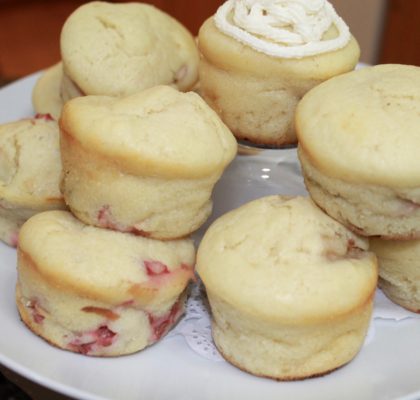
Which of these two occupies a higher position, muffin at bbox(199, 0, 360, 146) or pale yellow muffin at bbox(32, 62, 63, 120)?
muffin at bbox(199, 0, 360, 146)

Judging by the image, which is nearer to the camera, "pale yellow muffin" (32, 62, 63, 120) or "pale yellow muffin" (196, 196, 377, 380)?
A: "pale yellow muffin" (196, 196, 377, 380)

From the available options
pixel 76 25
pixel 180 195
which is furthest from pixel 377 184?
pixel 76 25

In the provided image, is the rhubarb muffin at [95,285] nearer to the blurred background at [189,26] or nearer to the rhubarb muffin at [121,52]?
the rhubarb muffin at [121,52]

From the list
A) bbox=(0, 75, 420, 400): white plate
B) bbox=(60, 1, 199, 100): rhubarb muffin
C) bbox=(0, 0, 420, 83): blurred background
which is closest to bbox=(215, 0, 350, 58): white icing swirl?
bbox=(60, 1, 199, 100): rhubarb muffin

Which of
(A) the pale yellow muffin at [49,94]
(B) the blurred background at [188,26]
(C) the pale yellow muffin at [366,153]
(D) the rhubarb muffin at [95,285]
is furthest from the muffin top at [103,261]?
(B) the blurred background at [188,26]

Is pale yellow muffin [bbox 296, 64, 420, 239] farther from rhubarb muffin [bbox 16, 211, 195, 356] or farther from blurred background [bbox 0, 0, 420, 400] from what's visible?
blurred background [bbox 0, 0, 420, 400]

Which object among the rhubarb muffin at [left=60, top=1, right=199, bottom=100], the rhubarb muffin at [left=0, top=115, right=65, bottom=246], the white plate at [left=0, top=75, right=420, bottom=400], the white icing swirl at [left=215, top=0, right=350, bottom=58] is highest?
the white icing swirl at [left=215, top=0, right=350, bottom=58]
